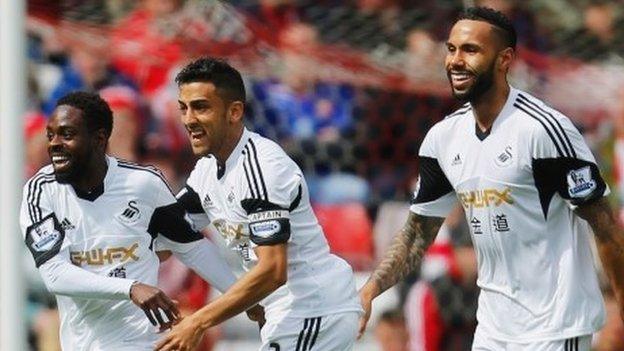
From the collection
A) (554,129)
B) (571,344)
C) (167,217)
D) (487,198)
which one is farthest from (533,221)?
(167,217)

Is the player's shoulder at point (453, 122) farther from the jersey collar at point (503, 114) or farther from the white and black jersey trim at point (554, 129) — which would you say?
the white and black jersey trim at point (554, 129)

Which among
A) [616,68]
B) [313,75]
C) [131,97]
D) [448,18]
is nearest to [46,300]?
[131,97]

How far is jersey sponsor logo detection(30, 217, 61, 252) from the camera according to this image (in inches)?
269

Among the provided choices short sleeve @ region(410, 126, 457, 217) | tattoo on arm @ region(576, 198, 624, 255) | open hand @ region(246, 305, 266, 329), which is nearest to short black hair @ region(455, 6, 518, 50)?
short sleeve @ region(410, 126, 457, 217)

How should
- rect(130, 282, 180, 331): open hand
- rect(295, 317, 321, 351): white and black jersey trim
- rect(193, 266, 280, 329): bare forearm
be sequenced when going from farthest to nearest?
rect(295, 317, 321, 351): white and black jersey trim < rect(130, 282, 180, 331): open hand < rect(193, 266, 280, 329): bare forearm

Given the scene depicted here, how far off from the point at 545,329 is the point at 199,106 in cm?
156

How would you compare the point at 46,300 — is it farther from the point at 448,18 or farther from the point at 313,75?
the point at 448,18

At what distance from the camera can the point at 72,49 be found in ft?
31.5

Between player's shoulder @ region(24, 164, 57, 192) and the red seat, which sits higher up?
player's shoulder @ region(24, 164, 57, 192)

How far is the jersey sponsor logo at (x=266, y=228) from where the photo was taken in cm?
634

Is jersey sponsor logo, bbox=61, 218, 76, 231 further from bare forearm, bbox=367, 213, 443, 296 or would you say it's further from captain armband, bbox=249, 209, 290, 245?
bare forearm, bbox=367, 213, 443, 296

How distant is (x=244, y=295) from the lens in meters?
6.27

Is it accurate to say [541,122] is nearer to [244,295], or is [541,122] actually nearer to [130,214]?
[244,295]

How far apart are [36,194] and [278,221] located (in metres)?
1.15
